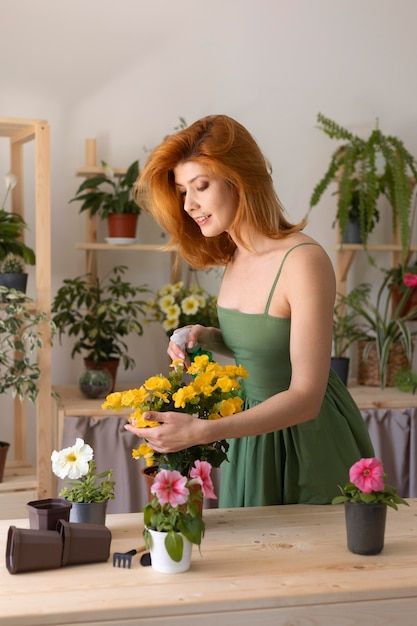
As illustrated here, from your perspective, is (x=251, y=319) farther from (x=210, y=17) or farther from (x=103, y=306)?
(x=210, y=17)

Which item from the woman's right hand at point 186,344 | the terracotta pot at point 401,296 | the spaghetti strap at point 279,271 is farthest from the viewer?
the terracotta pot at point 401,296

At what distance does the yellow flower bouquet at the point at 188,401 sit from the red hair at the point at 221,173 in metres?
0.44

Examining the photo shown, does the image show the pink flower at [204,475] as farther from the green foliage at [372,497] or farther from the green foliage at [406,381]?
the green foliage at [406,381]

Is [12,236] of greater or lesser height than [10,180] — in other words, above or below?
below

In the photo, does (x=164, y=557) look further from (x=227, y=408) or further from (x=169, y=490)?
(x=227, y=408)

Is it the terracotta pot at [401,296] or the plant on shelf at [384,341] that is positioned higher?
the terracotta pot at [401,296]

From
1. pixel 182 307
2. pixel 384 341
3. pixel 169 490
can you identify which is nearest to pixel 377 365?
pixel 384 341

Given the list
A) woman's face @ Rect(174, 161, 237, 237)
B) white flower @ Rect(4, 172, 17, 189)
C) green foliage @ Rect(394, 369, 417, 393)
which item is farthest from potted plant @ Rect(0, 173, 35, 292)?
green foliage @ Rect(394, 369, 417, 393)

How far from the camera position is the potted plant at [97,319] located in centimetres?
354

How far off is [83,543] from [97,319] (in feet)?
6.87

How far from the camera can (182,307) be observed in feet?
11.8

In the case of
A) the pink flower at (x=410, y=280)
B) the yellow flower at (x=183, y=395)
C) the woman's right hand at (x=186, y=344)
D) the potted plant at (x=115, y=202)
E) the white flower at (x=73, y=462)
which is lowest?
the white flower at (x=73, y=462)

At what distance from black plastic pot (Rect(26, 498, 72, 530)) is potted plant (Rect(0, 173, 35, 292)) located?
1793mm

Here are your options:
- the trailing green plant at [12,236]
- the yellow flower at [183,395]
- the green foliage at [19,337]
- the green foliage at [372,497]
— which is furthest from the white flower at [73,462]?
the trailing green plant at [12,236]
